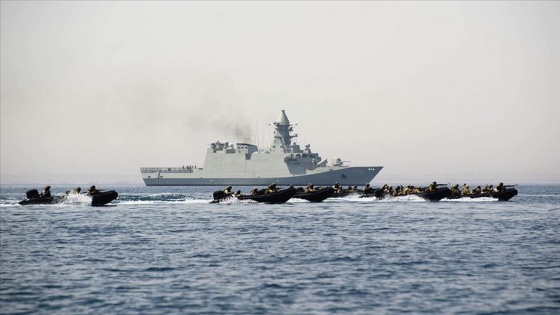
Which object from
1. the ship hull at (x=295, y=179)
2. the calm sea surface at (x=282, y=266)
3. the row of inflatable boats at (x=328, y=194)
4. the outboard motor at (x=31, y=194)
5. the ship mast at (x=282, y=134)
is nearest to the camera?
the calm sea surface at (x=282, y=266)

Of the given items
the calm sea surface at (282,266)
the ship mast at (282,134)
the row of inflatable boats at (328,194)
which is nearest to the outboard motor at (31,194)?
the calm sea surface at (282,266)

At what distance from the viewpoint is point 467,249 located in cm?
3269

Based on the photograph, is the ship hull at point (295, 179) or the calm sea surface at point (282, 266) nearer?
the calm sea surface at point (282, 266)

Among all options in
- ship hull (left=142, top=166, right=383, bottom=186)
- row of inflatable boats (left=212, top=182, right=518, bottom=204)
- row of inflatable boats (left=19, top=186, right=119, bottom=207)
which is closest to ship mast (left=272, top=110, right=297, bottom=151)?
ship hull (left=142, top=166, right=383, bottom=186)

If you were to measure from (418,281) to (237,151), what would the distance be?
437ft

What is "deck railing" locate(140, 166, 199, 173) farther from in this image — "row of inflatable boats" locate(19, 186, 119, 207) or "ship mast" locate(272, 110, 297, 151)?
"row of inflatable boats" locate(19, 186, 119, 207)

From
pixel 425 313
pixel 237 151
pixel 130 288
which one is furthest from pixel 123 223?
pixel 237 151

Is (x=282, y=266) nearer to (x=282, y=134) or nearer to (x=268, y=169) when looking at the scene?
(x=268, y=169)

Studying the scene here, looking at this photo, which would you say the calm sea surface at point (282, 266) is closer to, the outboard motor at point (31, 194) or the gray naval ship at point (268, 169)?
the outboard motor at point (31, 194)

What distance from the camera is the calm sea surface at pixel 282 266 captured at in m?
20.7

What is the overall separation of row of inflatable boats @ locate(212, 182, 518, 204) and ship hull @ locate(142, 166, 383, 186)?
60609 millimetres

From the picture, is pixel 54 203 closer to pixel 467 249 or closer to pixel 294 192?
pixel 294 192

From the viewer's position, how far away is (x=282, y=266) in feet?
90.3

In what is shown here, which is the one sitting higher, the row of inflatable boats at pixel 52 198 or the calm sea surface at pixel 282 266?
the row of inflatable boats at pixel 52 198
